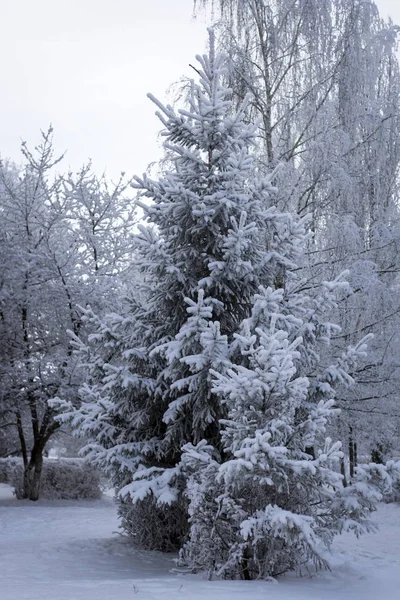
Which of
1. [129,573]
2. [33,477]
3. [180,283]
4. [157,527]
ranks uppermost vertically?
[180,283]

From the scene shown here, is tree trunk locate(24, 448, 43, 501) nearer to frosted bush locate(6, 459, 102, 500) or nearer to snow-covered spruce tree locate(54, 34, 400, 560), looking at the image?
frosted bush locate(6, 459, 102, 500)

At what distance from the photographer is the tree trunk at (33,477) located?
15.5 metres

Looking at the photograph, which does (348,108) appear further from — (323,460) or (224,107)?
(323,460)

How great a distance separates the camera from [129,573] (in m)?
6.63

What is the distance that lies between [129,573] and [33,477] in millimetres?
9719

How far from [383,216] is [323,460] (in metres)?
7.42

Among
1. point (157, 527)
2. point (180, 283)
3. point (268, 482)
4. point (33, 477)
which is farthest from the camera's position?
point (33, 477)

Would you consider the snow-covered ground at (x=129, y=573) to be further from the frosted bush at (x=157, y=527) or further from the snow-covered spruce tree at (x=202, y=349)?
the snow-covered spruce tree at (x=202, y=349)

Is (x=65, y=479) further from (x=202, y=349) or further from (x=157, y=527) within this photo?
(x=202, y=349)

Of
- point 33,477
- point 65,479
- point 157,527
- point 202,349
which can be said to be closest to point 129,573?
point 157,527

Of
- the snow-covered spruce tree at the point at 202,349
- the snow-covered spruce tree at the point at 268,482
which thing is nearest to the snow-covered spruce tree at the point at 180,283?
the snow-covered spruce tree at the point at 202,349

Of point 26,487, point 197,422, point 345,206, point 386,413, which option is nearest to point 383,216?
point 345,206

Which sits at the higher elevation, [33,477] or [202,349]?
[202,349]

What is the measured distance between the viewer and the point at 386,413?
11.8m
